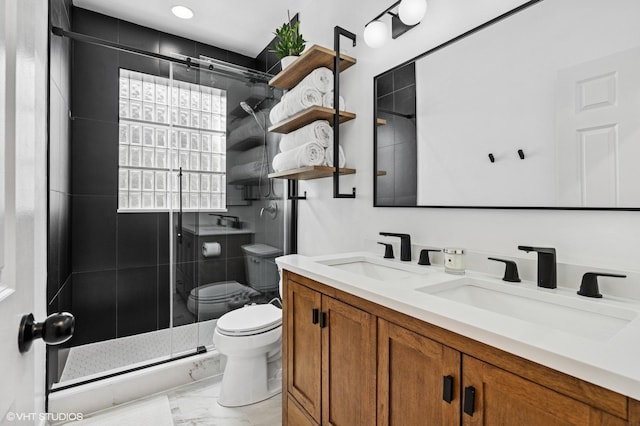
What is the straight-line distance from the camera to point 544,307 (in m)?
0.91

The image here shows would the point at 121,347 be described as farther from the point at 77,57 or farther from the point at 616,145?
the point at 616,145

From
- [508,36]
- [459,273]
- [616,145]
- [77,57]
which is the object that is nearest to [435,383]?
[459,273]

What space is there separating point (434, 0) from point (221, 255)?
2.07 m

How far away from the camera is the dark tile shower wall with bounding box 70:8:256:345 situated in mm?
2352

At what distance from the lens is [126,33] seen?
2553 mm

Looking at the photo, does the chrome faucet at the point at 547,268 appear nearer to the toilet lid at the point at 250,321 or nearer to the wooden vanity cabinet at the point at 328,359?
the wooden vanity cabinet at the point at 328,359

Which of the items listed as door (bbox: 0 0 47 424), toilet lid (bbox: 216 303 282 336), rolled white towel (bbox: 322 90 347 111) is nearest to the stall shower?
toilet lid (bbox: 216 303 282 336)

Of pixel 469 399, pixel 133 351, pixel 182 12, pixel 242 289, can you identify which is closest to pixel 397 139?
pixel 469 399

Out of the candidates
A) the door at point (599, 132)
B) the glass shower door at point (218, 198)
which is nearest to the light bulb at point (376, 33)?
the door at point (599, 132)

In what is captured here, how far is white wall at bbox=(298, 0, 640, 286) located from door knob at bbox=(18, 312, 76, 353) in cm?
128

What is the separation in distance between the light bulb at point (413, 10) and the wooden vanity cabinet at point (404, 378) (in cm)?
122

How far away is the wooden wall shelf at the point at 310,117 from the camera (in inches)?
66.8

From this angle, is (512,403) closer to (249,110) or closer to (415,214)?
(415,214)

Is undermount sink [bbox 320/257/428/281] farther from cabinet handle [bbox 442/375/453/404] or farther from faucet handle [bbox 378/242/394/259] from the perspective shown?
cabinet handle [bbox 442/375/453/404]
